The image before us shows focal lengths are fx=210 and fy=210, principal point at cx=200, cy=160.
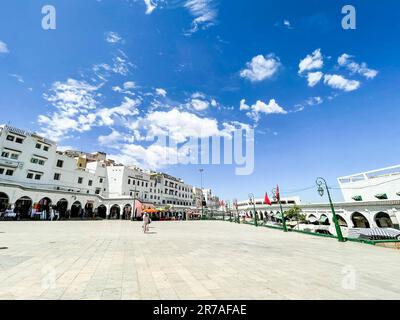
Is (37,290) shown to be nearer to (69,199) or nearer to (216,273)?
(216,273)

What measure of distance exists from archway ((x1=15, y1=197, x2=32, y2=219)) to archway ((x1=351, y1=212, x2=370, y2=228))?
53.1 m

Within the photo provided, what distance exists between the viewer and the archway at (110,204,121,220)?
4561cm

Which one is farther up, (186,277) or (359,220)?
(359,220)

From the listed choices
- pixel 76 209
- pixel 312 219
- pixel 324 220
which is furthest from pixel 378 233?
pixel 76 209

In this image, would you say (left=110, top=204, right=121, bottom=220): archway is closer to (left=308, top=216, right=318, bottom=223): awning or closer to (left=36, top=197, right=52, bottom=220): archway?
(left=36, top=197, right=52, bottom=220): archway

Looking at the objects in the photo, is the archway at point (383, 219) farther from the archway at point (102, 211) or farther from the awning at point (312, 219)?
the archway at point (102, 211)

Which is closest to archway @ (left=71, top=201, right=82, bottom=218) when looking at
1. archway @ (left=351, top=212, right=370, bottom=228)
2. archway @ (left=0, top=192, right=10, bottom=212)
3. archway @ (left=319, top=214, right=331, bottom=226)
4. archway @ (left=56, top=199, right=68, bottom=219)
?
archway @ (left=56, top=199, right=68, bottom=219)

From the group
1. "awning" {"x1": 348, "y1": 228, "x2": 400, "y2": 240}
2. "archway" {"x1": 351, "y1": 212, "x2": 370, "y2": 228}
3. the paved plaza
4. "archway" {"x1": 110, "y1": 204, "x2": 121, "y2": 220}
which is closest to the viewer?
the paved plaza

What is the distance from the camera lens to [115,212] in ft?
153

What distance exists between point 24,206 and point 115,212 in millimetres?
16776

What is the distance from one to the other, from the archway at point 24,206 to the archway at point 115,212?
49.9 ft

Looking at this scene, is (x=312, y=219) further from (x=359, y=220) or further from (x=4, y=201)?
(x=4, y=201)

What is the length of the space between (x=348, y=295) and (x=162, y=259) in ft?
18.0

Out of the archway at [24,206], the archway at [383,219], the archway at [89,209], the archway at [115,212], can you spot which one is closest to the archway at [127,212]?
the archway at [115,212]
